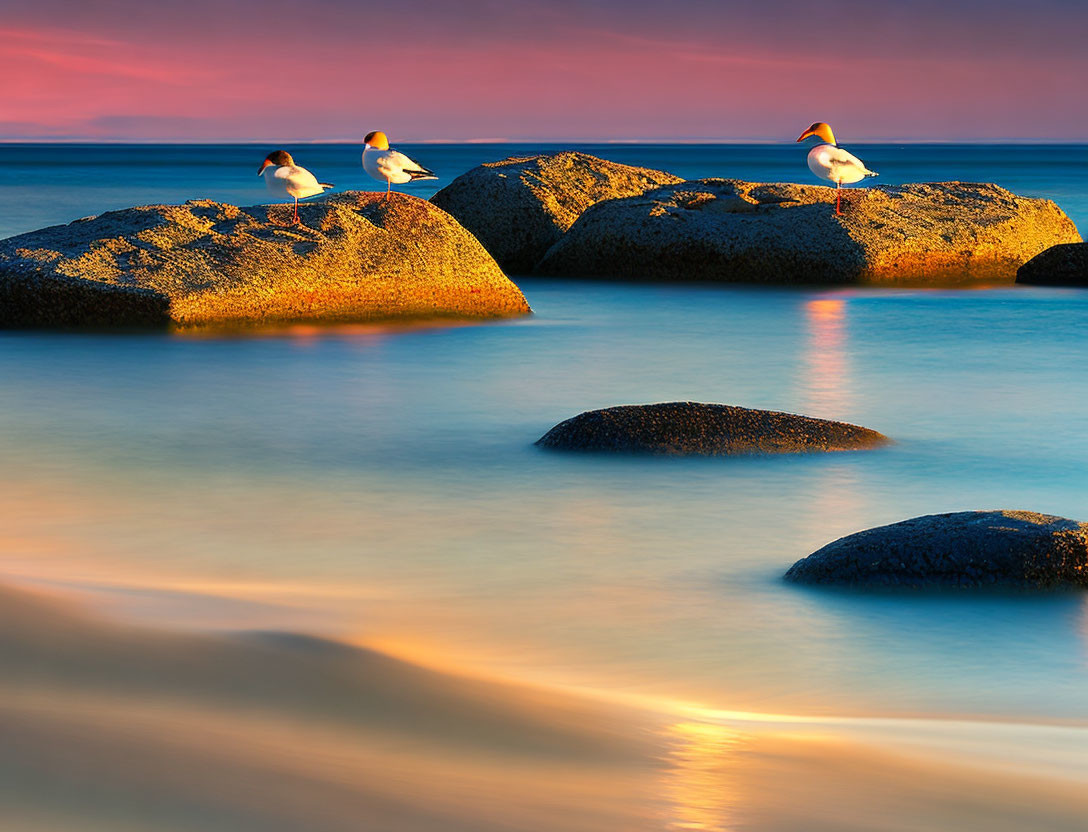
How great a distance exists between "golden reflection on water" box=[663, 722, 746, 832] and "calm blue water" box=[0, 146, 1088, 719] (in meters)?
0.39

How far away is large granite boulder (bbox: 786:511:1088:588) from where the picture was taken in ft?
17.2

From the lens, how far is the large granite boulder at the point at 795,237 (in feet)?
59.0

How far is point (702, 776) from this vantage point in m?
3.47

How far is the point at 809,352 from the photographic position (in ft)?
42.0

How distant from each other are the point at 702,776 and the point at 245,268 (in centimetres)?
1000

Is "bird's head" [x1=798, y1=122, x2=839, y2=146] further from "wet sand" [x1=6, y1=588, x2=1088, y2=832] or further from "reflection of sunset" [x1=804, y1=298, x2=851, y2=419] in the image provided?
"wet sand" [x1=6, y1=588, x2=1088, y2=832]

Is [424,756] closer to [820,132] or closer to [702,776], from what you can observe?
[702,776]

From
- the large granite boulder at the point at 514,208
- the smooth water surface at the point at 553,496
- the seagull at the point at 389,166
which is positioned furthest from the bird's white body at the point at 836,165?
the smooth water surface at the point at 553,496

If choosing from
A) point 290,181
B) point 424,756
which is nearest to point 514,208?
point 290,181

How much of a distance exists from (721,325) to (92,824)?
11.9 meters

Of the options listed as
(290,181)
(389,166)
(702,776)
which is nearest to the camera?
(702,776)

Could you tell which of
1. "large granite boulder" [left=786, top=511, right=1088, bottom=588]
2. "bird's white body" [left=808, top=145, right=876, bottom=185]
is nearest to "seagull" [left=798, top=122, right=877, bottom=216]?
"bird's white body" [left=808, top=145, right=876, bottom=185]

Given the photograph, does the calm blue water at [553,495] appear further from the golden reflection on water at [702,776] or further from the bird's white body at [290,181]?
the bird's white body at [290,181]

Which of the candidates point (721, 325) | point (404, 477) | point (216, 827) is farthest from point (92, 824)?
point (721, 325)
